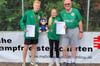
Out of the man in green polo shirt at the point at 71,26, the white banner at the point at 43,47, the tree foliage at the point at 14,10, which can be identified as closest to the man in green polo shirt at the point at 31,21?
the white banner at the point at 43,47

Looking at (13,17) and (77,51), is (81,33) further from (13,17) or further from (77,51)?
(13,17)

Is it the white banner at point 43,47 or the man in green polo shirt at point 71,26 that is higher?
the man in green polo shirt at point 71,26

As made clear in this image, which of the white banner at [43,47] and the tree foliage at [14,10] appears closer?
the white banner at [43,47]

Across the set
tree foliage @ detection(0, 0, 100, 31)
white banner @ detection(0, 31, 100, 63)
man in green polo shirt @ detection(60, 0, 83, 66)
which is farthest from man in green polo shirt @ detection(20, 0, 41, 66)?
man in green polo shirt @ detection(60, 0, 83, 66)

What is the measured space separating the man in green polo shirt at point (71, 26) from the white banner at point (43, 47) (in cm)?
31

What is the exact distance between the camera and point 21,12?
5.66 meters

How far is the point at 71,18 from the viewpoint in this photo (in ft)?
16.4

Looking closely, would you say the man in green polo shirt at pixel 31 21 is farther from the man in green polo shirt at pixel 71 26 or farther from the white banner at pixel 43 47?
the man in green polo shirt at pixel 71 26

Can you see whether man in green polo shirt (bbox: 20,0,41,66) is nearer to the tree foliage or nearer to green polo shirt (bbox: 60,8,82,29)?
the tree foliage

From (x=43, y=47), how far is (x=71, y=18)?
3.94 ft

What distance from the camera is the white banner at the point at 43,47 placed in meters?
5.48

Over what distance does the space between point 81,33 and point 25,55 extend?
1.65m

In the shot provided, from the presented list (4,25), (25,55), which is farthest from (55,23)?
(4,25)

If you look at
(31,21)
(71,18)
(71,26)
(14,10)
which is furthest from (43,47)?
(14,10)
